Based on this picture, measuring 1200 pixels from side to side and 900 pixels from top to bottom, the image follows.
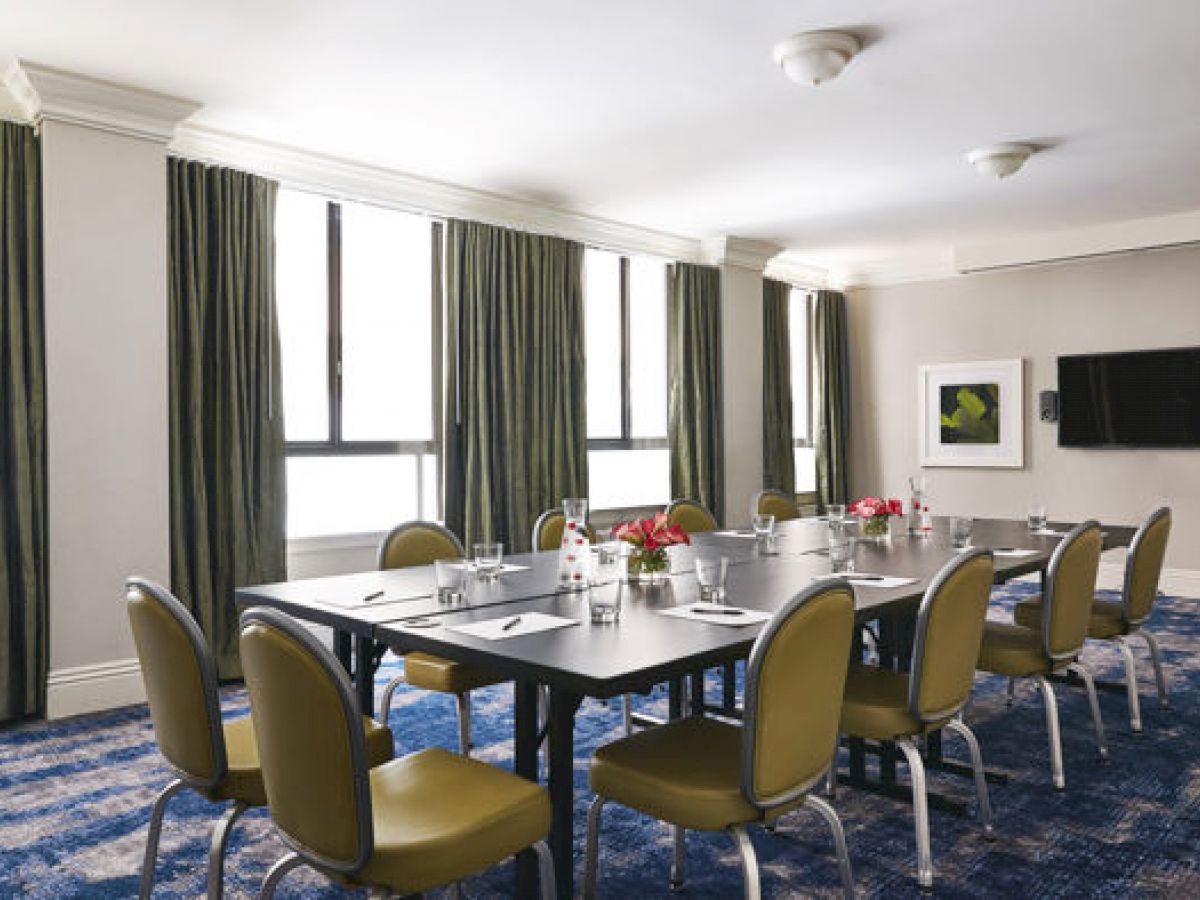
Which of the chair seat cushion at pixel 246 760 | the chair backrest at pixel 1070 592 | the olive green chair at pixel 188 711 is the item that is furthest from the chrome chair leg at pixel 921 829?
the olive green chair at pixel 188 711

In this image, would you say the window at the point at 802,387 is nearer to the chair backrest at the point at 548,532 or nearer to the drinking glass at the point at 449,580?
the chair backrest at the point at 548,532

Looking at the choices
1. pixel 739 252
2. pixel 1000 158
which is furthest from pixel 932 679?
pixel 739 252

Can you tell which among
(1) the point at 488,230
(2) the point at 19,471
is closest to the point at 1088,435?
(1) the point at 488,230

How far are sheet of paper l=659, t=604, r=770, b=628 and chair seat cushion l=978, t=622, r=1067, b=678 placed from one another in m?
1.08

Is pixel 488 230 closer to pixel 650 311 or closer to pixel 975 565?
pixel 650 311

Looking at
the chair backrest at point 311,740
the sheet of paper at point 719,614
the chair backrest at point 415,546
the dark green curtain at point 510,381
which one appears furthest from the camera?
the dark green curtain at point 510,381

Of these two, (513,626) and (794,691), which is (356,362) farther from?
(794,691)

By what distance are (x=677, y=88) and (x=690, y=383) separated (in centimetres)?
302

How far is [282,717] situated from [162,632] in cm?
46

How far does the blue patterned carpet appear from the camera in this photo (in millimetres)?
2398

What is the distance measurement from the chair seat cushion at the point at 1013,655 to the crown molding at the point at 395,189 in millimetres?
3601

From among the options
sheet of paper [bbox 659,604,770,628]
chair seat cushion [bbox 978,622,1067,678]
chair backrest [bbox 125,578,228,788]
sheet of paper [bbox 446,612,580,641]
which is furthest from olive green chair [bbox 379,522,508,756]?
chair seat cushion [bbox 978,622,1067,678]

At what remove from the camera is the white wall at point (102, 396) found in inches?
149

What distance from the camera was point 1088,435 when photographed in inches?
270
